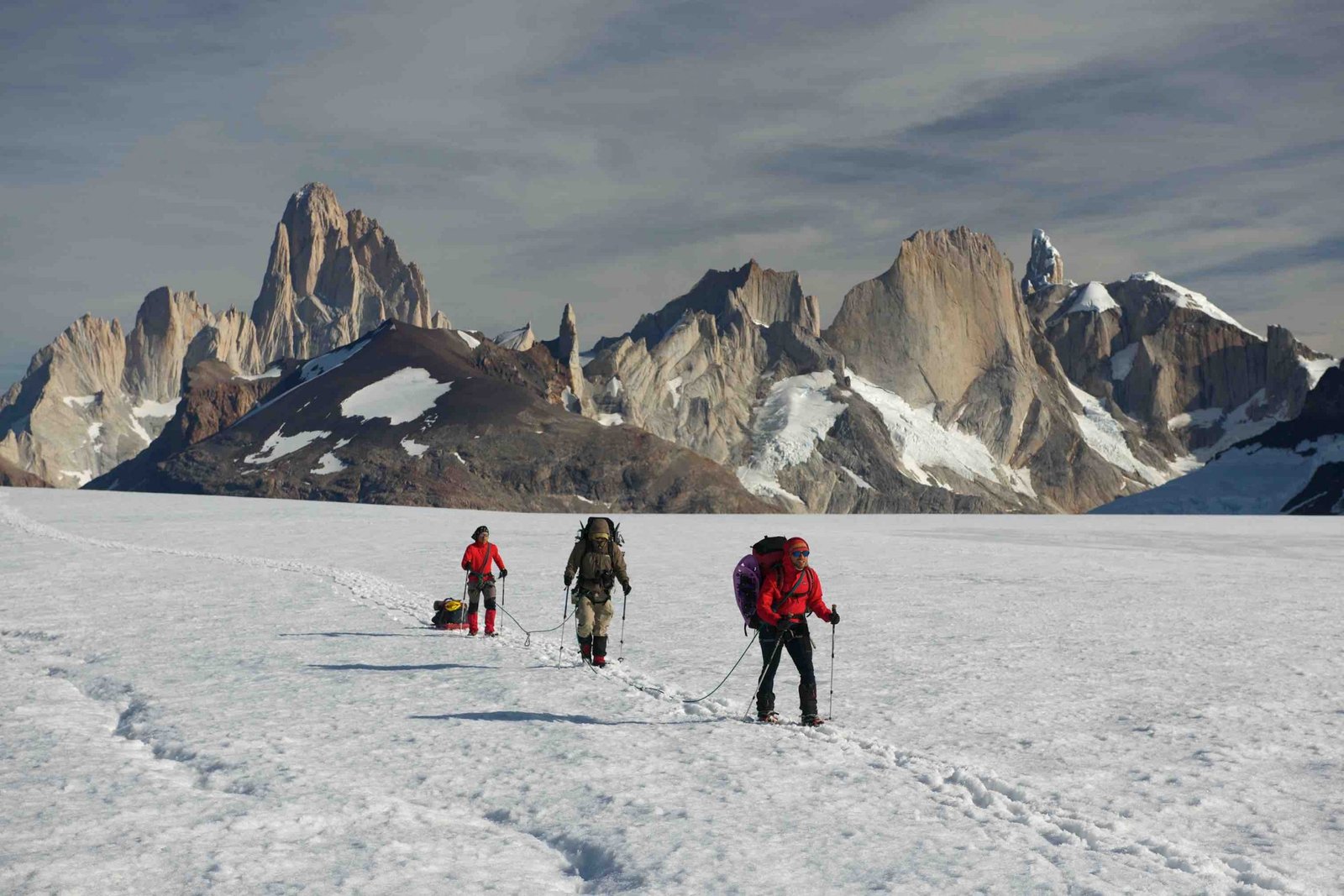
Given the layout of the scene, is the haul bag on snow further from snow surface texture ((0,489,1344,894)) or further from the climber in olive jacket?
the climber in olive jacket

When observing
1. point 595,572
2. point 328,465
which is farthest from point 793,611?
point 328,465

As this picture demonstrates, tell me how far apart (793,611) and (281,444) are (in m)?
182

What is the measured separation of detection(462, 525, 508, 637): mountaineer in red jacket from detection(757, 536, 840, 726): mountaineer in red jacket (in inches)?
302

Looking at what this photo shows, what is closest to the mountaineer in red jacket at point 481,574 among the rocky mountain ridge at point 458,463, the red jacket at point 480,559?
the red jacket at point 480,559

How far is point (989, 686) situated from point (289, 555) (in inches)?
990

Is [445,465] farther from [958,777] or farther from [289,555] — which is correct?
[958,777]

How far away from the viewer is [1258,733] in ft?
41.2

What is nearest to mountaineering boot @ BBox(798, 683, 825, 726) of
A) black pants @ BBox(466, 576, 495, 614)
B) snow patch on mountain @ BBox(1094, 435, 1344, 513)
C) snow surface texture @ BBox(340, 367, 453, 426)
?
black pants @ BBox(466, 576, 495, 614)

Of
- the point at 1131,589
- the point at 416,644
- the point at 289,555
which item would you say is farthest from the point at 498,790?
the point at 289,555

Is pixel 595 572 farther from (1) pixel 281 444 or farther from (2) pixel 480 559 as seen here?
(1) pixel 281 444

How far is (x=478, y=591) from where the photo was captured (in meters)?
19.6

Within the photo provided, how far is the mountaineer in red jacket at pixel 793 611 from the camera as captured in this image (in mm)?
12289

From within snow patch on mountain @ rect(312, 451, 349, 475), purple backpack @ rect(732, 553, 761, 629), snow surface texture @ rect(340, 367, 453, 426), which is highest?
snow surface texture @ rect(340, 367, 453, 426)

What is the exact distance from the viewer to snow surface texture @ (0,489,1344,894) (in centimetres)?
817
